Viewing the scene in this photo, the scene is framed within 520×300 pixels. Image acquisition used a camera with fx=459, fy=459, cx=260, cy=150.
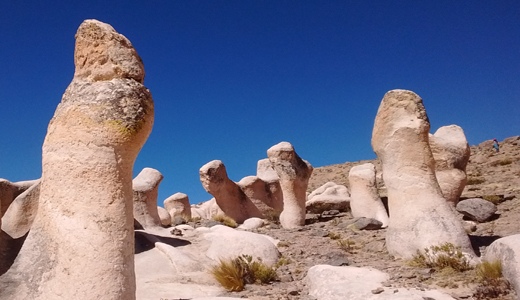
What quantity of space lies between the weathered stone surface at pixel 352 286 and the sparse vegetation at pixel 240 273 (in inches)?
30.2

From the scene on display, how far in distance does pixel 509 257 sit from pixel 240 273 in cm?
352

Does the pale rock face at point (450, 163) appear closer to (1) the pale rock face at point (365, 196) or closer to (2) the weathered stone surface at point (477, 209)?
(2) the weathered stone surface at point (477, 209)

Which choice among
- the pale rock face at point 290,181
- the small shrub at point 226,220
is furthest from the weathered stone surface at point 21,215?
the small shrub at point 226,220

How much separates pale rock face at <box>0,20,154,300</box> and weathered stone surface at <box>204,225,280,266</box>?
4143 mm

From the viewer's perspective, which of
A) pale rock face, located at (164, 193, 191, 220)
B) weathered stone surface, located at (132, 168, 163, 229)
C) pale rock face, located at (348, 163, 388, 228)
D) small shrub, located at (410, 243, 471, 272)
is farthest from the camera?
pale rock face, located at (164, 193, 191, 220)

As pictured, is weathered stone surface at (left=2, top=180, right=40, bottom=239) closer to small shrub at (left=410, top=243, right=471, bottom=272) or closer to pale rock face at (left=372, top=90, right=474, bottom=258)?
small shrub at (left=410, top=243, right=471, bottom=272)

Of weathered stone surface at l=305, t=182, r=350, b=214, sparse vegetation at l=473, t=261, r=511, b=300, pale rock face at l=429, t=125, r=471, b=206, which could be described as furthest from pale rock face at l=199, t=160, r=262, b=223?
sparse vegetation at l=473, t=261, r=511, b=300

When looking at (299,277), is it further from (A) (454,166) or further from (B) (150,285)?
(A) (454,166)

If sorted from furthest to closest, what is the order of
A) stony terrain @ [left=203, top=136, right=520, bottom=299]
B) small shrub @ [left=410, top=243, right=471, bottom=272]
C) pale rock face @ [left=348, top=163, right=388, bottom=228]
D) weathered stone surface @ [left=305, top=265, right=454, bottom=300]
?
pale rock face @ [left=348, top=163, right=388, bottom=228], small shrub @ [left=410, top=243, right=471, bottom=272], stony terrain @ [left=203, top=136, right=520, bottom=299], weathered stone surface @ [left=305, top=265, right=454, bottom=300]

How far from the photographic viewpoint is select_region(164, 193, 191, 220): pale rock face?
17234mm

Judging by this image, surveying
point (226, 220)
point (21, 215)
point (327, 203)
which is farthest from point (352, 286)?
point (327, 203)

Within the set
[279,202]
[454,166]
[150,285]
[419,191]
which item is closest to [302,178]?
[279,202]

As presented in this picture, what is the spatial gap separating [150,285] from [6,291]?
293cm

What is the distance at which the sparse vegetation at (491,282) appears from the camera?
200 inches
